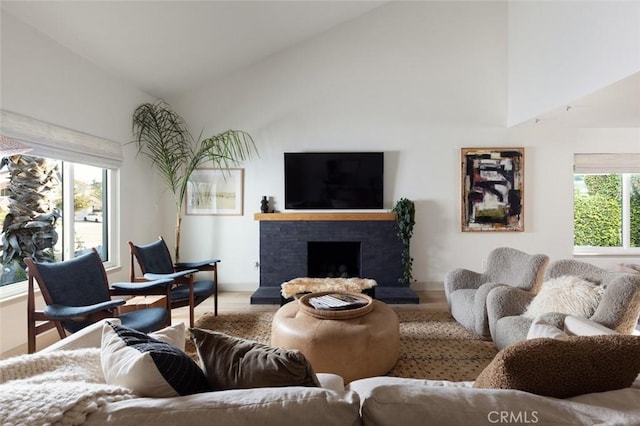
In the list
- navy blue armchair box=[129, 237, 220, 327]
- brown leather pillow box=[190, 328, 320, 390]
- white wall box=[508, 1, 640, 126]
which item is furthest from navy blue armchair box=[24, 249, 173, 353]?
white wall box=[508, 1, 640, 126]

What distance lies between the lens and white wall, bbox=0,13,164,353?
2477mm

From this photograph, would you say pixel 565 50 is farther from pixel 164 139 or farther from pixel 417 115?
pixel 164 139

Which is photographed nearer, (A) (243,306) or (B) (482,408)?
(B) (482,408)

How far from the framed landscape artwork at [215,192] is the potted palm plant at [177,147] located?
113mm

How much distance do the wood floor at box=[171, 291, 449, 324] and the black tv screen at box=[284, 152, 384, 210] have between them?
138 cm

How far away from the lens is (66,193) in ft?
10.4

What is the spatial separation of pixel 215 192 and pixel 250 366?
3.90 meters

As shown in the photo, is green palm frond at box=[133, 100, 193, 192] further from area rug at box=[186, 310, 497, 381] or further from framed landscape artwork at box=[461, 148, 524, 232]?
framed landscape artwork at box=[461, 148, 524, 232]

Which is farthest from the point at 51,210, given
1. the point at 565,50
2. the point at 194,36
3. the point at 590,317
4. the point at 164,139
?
the point at 565,50

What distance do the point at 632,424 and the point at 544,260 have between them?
7.70 feet

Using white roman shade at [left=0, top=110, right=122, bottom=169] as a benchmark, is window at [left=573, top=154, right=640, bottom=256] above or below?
below

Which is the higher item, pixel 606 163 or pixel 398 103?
pixel 398 103

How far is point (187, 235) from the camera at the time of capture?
4613 mm

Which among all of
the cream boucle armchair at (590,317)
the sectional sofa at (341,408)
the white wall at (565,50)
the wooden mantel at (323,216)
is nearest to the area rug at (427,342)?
the cream boucle armchair at (590,317)
